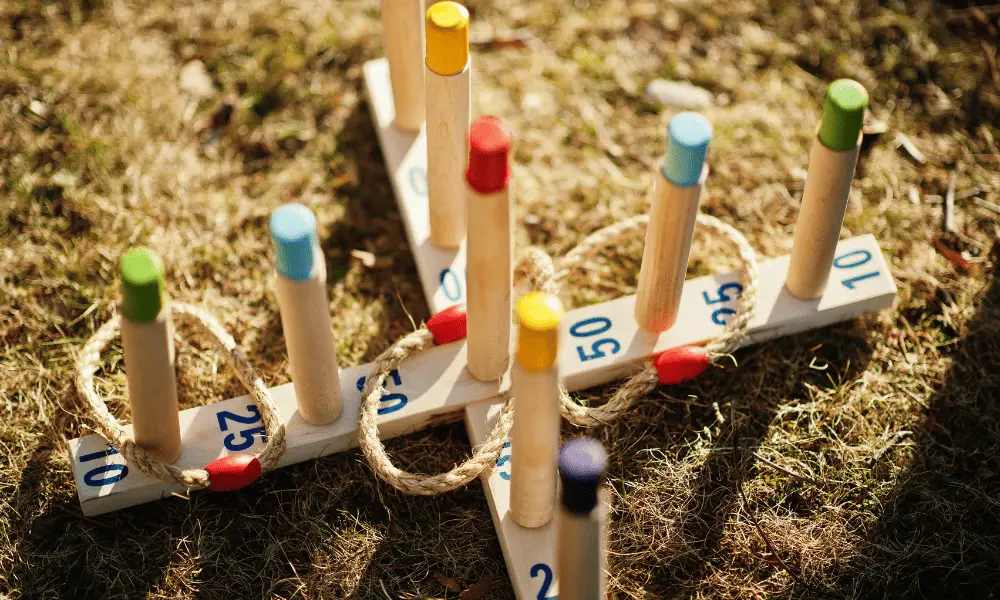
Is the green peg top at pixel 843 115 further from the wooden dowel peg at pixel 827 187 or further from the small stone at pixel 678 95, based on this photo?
the small stone at pixel 678 95

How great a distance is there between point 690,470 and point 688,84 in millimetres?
1300

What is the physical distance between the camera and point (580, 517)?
1.43 metres

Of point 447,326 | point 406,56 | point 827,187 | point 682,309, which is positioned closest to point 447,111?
point 406,56

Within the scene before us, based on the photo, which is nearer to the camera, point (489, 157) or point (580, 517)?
point (580, 517)

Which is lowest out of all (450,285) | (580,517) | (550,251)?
(550,251)

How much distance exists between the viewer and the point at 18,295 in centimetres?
226

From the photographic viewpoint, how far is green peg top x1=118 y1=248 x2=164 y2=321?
1529 mm

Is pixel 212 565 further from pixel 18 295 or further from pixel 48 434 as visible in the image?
pixel 18 295

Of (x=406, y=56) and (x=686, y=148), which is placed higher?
(x=686, y=148)

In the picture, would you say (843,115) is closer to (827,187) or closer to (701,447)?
(827,187)

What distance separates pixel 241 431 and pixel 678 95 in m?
1.59

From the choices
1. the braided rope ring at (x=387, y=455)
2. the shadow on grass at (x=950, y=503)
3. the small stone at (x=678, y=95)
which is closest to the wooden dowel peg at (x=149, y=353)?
the braided rope ring at (x=387, y=455)

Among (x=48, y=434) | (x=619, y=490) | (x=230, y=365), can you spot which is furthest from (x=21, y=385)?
(x=619, y=490)

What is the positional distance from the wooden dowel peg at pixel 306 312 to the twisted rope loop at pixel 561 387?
4.2 inches
